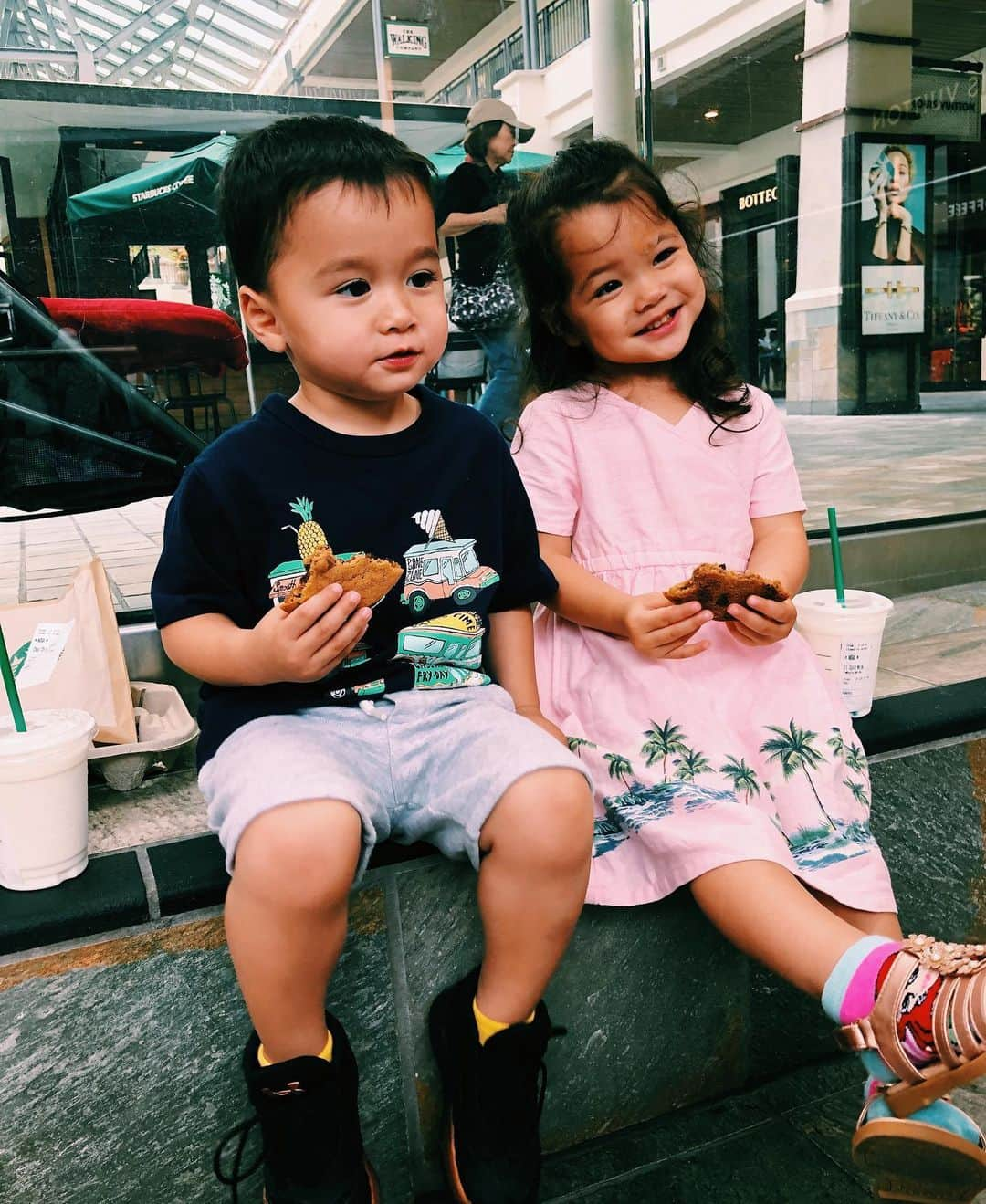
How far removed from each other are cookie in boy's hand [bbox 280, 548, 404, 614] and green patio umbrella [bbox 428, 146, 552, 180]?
1.08 m

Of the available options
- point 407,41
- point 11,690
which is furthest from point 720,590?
point 407,41

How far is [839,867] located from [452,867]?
0.46 meters

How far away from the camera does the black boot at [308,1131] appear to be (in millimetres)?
976

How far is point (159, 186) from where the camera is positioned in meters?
1.63

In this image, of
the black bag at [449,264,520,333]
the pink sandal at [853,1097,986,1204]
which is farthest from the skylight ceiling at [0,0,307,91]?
the pink sandal at [853,1097,986,1204]

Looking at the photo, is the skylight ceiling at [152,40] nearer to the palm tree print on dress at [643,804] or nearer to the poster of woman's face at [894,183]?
the palm tree print on dress at [643,804]

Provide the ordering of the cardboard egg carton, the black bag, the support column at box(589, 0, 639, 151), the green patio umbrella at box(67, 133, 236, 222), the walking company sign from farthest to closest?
1. the support column at box(589, 0, 639, 151)
2. the black bag
3. the walking company sign
4. the green patio umbrella at box(67, 133, 236, 222)
5. the cardboard egg carton

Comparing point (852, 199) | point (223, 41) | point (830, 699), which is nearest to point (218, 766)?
point (830, 699)

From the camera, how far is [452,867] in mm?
1175

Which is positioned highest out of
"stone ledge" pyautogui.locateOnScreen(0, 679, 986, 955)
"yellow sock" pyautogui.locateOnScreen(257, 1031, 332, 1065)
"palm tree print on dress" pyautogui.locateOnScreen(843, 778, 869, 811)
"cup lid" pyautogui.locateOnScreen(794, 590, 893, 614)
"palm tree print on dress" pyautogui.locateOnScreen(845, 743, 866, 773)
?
"cup lid" pyautogui.locateOnScreen(794, 590, 893, 614)

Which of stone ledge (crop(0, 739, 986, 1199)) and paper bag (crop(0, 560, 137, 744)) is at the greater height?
paper bag (crop(0, 560, 137, 744))

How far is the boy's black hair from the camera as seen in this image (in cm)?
104

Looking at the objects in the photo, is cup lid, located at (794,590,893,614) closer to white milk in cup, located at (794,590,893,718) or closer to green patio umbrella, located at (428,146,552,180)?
white milk in cup, located at (794,590,893,718)

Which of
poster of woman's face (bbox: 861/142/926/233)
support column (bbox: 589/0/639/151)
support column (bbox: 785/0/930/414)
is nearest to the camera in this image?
support column (bbox: 589/0/639/151)
